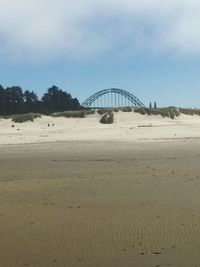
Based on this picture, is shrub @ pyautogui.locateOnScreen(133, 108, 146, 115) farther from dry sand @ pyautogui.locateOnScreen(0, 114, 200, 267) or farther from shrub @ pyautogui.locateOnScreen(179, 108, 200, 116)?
dry sand @ pyautogui.locateOnScreen(0, 114, 200, 267)

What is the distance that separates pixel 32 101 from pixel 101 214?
5306 cm

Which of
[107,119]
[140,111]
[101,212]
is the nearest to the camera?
[101,212]

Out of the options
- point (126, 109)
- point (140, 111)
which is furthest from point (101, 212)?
point (140, 111)

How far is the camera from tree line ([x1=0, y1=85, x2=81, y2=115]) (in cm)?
5969

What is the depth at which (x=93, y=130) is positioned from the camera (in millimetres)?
30906

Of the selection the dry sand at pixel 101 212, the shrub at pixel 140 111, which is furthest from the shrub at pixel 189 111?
the dry sand at pixel 101 212

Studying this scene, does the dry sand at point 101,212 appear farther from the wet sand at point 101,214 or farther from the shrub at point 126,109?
the shrub at point 126,109

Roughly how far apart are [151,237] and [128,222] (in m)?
0.83

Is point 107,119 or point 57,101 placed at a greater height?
point 57,101

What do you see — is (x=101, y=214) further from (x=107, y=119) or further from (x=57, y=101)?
(x=57, y=101)

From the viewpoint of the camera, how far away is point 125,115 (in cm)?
3981

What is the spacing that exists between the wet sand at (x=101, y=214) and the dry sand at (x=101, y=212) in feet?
0.03

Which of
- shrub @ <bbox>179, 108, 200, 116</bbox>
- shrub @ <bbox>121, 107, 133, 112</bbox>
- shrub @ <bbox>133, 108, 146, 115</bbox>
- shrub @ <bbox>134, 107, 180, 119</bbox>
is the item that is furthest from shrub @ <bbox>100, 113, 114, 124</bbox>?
shrub @ <bbox>179, 108, 200, 116</bbox>

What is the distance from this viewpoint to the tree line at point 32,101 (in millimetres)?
59688
